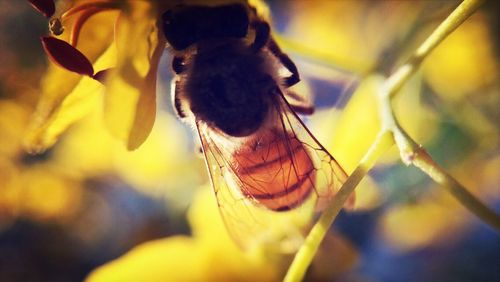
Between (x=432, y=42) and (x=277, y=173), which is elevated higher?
(x=432, y=42)

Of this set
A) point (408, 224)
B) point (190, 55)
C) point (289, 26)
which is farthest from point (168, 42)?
point (408, 224)

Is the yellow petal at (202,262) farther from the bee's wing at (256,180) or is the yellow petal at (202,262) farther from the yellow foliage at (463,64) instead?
the yellow foliage at (463,64)

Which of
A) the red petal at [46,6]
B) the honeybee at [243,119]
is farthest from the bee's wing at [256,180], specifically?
the red petal at [46,6]

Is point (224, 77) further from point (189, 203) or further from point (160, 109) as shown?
point (189, 203)

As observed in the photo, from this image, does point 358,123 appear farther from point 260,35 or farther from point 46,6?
point 46,6

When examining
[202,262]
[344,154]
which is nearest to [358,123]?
[344,154]

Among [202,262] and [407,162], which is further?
[202,262]
